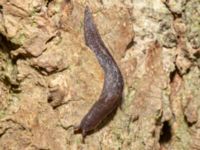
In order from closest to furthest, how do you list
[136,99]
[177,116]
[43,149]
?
[43,149] < [136,99] < [177,116]

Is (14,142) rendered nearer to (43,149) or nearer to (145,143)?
(43,149)

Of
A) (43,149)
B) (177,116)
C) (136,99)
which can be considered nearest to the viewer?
(43,149)

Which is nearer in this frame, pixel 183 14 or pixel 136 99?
pixel 136 99

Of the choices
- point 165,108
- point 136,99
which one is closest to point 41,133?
point 136,99
